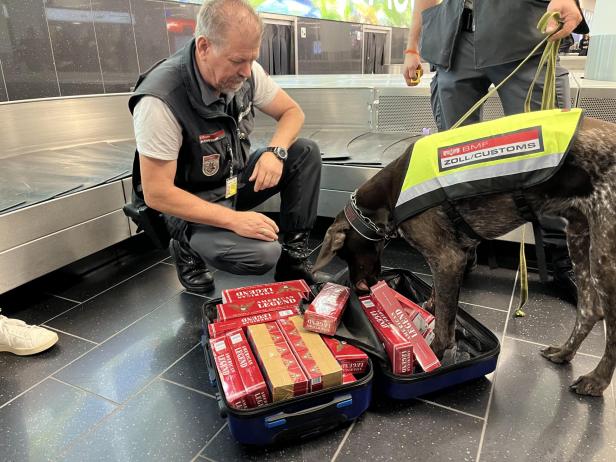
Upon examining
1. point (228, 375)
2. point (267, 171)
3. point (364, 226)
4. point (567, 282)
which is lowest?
point (567, 282)

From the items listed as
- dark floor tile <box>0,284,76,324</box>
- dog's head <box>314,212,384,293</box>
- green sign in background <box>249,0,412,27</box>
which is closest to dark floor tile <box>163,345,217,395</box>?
dog's head <box>314,212,384,293</box>

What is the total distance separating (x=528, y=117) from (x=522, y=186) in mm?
221

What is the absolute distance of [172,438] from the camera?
4.95ft

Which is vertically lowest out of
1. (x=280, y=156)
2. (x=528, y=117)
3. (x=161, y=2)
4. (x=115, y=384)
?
(x=115, y=384)

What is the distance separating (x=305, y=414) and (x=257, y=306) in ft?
1.81

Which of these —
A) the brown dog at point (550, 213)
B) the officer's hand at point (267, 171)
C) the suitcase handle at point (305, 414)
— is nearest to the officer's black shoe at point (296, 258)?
the officer's hand at point (267, 171)

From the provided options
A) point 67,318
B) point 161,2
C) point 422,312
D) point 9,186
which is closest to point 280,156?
point 422,312

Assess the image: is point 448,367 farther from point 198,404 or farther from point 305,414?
point 198,404

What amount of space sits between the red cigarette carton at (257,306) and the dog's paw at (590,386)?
1.06m

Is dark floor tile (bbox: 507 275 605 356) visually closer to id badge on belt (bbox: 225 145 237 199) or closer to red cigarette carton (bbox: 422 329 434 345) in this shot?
red cigarette carton (bbox: 422 329 434 345)

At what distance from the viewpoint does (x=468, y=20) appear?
6.54 ft

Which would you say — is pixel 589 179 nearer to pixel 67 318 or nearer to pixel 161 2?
pixel 67 318

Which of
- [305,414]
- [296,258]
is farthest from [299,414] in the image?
[296,258]

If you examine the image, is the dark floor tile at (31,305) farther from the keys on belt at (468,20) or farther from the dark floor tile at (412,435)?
the keys on belt at (468,20)
